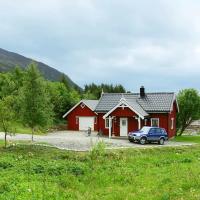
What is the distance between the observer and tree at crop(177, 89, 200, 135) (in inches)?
2266

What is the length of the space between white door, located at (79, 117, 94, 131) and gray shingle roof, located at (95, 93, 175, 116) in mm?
9331

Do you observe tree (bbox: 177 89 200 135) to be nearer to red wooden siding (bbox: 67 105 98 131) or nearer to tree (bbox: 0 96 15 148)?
red wooden siding (bbox: 67 105 98 131)

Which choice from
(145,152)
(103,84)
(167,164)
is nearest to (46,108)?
(145,152)

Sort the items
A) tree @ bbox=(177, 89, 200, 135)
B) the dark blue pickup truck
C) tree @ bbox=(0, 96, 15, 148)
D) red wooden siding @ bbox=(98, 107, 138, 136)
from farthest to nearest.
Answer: tree @ bbox=(177, 89, 200, 135), red wooden siding @ bbox=(98, 107, 138, 136), the dark blue pickup truck, tree @ bbox=(0, 96, 15, 148)

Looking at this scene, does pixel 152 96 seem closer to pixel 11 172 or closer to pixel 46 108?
pixel 46 108

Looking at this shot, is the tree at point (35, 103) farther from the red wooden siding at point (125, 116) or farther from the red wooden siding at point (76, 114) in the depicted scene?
the red wooden siding at point (76, 114)

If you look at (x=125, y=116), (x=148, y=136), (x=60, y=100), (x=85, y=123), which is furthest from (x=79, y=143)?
(x=60, y=100)

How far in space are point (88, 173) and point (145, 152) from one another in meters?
14.1

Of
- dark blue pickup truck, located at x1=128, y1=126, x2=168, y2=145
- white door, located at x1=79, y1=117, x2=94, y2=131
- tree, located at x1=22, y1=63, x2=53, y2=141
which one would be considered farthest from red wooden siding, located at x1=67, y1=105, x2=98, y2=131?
tree, located at x1=22, y1=63, x2=53, y2=141

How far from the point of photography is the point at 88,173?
1817 centimetres

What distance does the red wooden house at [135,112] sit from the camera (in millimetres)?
49125

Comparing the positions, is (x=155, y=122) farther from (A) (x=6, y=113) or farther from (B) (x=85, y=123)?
(A) (x=6, y=113)

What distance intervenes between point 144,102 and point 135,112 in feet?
15.4

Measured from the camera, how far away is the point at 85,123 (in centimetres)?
6450
